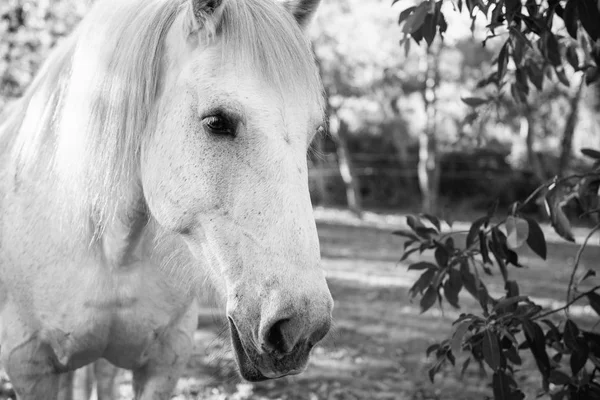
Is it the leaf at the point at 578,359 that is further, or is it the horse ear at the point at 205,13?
the leaf at the point at 578,359

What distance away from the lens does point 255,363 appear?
1736 mm

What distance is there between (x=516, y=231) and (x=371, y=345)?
166 inches

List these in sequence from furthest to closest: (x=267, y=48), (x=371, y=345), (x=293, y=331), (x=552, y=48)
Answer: (x=371, y=345) < (x=552, y=48) < (x=267, y=48) < (x=293, y=331)

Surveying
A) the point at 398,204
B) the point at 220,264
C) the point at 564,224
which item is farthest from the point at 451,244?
the point at 398,204

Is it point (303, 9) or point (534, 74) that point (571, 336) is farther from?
point (303, 9)

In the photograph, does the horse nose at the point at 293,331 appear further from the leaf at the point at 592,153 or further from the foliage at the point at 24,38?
the foliage at the point at 24,38

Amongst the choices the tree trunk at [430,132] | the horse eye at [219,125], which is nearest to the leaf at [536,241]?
the horse eye at [219,125]

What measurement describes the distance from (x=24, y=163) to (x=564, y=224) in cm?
216

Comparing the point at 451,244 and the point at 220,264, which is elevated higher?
the point at 220,264

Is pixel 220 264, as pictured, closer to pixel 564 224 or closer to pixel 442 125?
pixel 564 224

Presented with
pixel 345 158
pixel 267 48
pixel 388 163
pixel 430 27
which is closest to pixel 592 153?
pixel 430 27

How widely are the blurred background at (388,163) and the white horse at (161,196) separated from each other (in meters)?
0.34

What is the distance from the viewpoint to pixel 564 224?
229 cm

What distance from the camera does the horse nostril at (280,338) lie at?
5.26 ft
